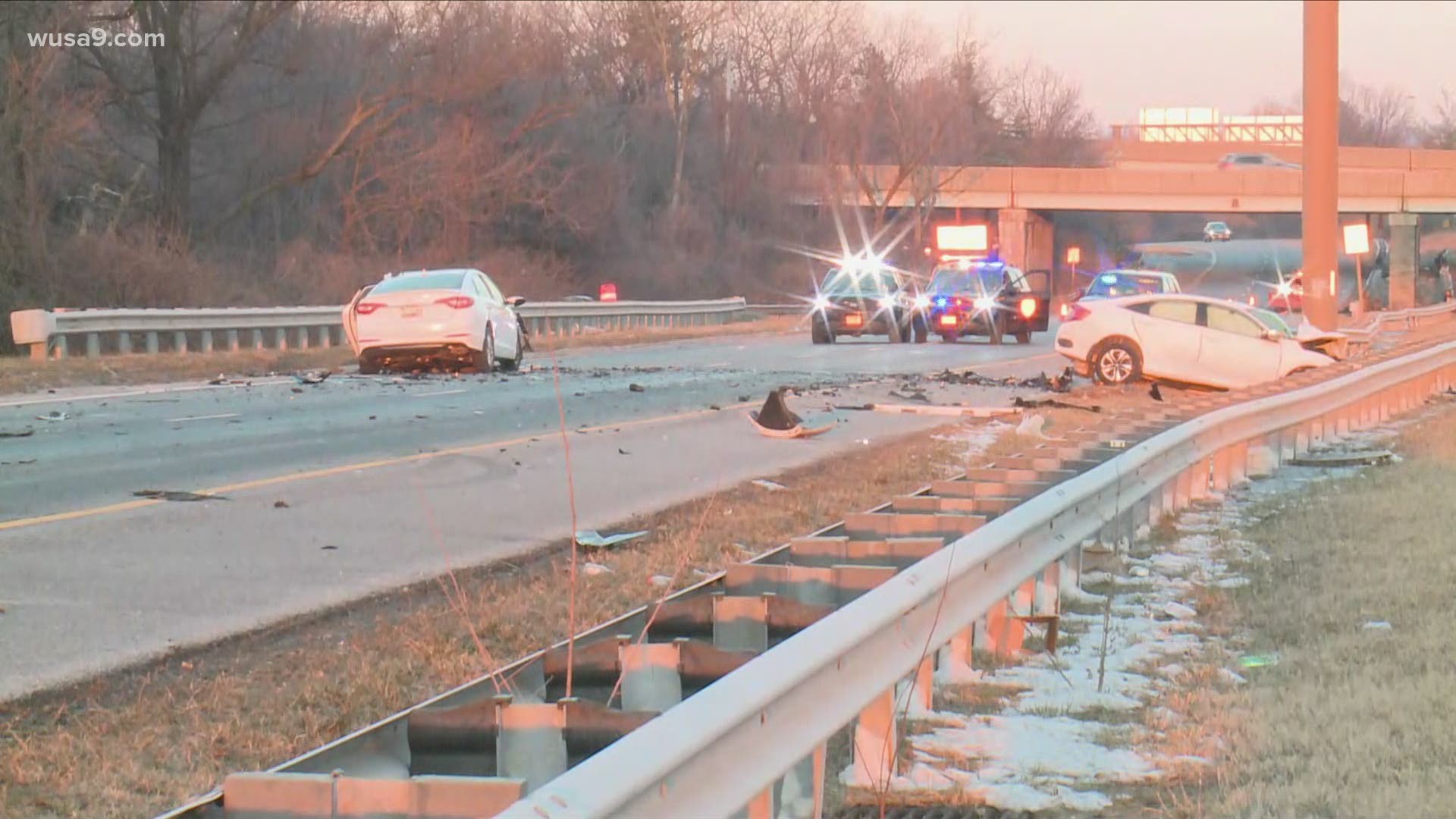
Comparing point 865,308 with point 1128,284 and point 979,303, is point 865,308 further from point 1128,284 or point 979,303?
point 1128,284

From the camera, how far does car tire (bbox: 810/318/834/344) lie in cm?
3938

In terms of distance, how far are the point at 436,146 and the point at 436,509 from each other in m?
43.0

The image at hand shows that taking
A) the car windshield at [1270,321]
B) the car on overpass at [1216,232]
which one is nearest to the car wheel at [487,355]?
the car windshield at [1270,321]

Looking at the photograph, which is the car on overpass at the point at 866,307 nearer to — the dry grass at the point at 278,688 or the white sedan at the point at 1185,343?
the white sedan at the point at 1185,343

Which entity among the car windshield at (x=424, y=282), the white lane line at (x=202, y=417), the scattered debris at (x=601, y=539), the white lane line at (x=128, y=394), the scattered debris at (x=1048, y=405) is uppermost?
the car windshield at (x=424, y=282)

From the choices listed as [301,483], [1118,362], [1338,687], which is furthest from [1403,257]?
[1338,687]

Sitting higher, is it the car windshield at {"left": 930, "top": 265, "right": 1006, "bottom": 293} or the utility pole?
the utility pole

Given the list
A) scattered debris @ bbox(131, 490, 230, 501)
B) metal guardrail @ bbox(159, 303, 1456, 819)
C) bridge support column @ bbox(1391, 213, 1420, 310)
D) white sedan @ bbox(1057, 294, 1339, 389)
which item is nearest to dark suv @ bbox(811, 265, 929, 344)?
white sedan @ bbox(1057, 294, 1339, 389)

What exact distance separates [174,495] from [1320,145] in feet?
57.3

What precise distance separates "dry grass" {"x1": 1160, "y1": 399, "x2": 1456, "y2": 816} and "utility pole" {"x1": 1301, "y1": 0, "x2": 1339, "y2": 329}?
1421 centimetres

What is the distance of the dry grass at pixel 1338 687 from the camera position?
5.30 m

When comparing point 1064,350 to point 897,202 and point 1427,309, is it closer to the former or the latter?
point 1427,309

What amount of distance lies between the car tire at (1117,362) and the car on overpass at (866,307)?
1379 centimetres

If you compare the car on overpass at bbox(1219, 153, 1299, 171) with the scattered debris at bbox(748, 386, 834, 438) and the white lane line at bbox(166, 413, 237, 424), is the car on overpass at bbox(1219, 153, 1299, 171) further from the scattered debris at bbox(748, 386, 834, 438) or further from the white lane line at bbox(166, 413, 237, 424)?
the white lane line at bbox(166, 413, 237, 424)
